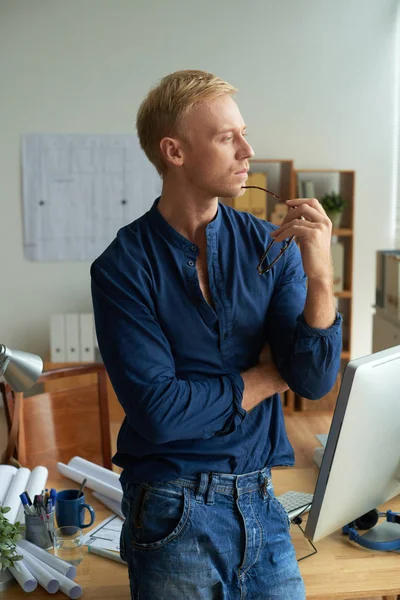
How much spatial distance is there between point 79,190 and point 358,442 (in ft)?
14.7

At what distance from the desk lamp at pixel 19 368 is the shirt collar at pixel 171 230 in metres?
0.40

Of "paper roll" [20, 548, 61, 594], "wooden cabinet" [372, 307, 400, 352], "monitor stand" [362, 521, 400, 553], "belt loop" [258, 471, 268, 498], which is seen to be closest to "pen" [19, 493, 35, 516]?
"paper roll" [20, 548, 61, 594]

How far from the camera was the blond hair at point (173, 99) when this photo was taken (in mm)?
1502

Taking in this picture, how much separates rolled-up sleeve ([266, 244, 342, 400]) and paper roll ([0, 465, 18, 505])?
35.0 inches

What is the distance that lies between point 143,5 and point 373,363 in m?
4.74

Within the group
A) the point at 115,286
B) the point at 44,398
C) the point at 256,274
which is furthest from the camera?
the point at 44,398

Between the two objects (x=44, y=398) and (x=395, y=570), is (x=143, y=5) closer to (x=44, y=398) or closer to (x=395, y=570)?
(x=44, y=398)

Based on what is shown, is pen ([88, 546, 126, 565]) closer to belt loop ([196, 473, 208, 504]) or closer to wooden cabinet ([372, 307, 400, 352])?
belt loop ([196, 473, 208, 504])

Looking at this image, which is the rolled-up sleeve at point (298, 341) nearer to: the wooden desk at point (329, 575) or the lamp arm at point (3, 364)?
the wooden desk at point (329, 575)

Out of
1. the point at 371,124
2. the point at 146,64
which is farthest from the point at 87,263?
the point at 371,124

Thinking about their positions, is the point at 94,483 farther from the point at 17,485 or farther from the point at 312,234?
the point at 312,234

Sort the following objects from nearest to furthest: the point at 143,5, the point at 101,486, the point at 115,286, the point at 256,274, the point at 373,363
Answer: the point at 373,363, the point at 115,286, the point at 256,274, the point at 101,486, the point at 143,5

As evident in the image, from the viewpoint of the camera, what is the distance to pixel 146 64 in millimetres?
5469

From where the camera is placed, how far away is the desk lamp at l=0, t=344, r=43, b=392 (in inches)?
53.4
